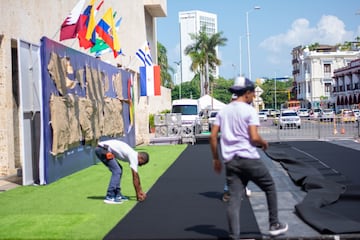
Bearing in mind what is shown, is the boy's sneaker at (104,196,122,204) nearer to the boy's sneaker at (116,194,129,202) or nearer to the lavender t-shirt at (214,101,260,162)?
the boy's sneaker at (116,194,129,202)

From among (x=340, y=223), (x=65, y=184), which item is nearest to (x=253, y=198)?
(x=340, y=223)

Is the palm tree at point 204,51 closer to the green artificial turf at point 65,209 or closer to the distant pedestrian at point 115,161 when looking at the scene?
the green artificial turf at point 65,209

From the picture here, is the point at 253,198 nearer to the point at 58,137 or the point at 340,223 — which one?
the point at 340,223

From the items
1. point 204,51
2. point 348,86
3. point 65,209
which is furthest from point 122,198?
point 348,86

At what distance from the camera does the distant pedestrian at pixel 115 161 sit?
9.10m

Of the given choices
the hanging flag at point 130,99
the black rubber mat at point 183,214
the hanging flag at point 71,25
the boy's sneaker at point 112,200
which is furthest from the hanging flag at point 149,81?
the boy's sneaker at point 112,200

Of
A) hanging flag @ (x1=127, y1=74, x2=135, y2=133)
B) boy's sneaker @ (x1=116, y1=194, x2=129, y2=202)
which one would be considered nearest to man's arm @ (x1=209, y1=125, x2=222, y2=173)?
boy's sneaker @ (x1=116, y1=194, x2=129, y2=202)

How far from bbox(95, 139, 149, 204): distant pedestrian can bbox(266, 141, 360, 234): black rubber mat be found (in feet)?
9.27

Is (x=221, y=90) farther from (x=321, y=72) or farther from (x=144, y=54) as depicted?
(x=144, y=54)

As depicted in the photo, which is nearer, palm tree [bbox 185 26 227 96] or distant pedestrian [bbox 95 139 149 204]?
distant pedestrian [bbox 95 139 149 204]

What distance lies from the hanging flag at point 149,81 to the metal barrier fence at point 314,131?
6814 mm

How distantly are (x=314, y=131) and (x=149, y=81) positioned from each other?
11.2m

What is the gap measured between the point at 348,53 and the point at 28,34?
83.4 meters

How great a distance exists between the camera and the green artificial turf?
24.4 ft
